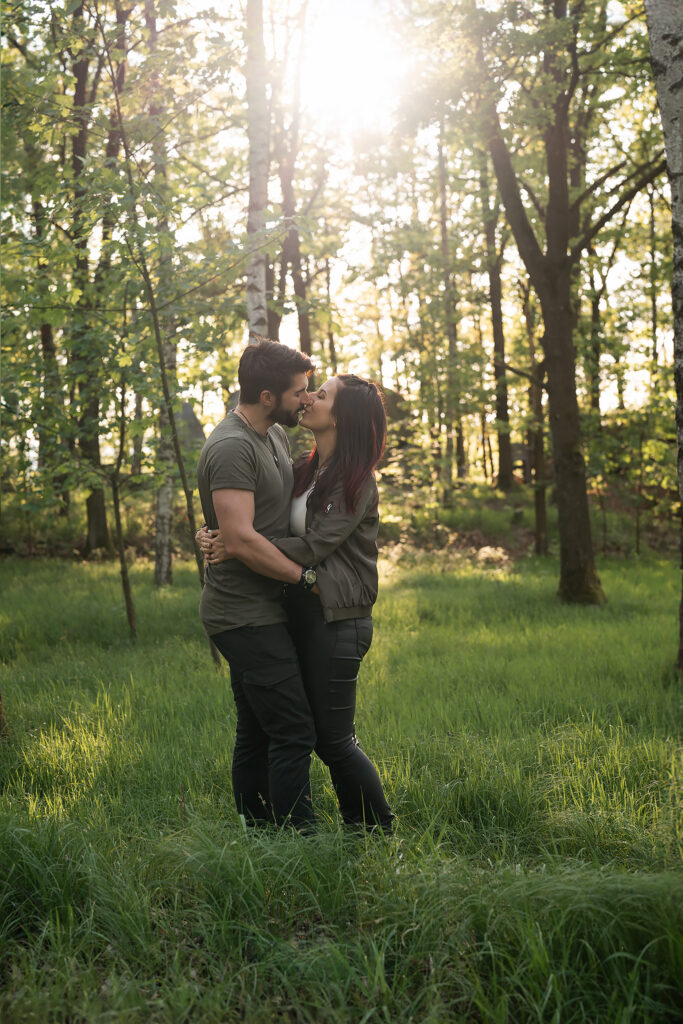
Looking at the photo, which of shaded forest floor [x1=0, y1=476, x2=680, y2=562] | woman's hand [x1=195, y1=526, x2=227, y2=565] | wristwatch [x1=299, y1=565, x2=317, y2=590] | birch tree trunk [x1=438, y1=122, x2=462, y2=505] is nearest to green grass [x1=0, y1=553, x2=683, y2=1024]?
wristwatch [x1=299, y1=565, x2=317, y2=590]

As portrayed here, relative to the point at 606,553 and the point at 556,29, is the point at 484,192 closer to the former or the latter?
the point at 556,29

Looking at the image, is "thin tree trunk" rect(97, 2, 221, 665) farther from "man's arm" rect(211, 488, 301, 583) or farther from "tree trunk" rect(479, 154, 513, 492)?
"tree trunk" rect(479, 154, 513, 492)

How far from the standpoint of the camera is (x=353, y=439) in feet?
11.0

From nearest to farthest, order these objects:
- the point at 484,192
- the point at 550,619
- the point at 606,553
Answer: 1. the point at 550,619
2. the point at 484,192
3. the point at 606,553

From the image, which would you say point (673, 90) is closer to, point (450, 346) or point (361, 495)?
point (361, 495)

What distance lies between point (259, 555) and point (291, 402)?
2.35 feet

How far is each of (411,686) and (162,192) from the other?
4861 millimetres

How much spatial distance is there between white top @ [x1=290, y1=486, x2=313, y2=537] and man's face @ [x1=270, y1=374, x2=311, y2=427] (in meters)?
0.34

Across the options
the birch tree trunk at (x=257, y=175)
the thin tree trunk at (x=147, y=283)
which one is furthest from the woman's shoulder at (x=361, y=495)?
the birch tree trunk at (x=257, y=175)

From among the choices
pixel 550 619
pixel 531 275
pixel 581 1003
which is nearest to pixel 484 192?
pixel 531 275

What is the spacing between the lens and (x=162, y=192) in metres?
7.03

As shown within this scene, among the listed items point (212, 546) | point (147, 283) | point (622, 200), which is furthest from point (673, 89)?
point (622, 200)

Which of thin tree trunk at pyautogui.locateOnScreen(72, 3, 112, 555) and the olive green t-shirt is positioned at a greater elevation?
thin tree trunk at pyautogui.locateOnScreen(72, 3, 112, 555)

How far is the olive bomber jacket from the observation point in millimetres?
3215
